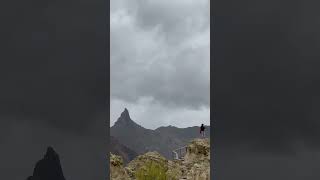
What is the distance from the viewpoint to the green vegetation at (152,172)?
155 ft

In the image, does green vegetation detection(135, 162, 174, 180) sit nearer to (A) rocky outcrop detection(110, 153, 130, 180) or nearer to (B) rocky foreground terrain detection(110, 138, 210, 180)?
(B) rocky foreground terrain detection(110, 138, 210, 180)

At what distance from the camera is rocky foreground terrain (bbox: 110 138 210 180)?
4528cm
